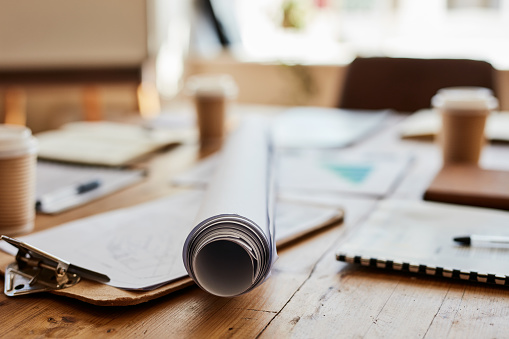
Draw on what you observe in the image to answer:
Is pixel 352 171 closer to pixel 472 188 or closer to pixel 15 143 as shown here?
pixel 472 188

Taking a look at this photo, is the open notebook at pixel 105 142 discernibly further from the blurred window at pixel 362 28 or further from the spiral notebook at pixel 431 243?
the blurred window at pixel 362 28

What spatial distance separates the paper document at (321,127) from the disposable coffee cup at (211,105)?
13 centimetres

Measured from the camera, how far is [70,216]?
0.80 meters

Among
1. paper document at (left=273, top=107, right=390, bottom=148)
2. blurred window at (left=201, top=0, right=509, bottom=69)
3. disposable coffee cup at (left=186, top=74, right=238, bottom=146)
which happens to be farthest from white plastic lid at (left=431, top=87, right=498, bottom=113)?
blurred window at (left=201, top=0, right=509, bottom=69)

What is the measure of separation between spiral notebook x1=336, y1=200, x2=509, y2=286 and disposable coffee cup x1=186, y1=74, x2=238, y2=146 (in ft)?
1.87

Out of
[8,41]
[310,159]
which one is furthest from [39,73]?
[310,159]

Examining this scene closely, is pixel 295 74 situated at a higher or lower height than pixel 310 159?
lower

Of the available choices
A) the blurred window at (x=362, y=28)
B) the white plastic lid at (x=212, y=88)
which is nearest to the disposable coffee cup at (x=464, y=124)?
the white plastic lid at (x=212, y=88)

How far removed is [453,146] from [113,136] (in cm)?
70

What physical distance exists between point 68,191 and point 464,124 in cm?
67

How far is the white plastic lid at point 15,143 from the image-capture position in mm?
695

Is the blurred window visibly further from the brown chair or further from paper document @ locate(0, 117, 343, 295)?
paper document @ locate(0, 117, 343, 295)

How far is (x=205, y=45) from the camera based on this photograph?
149 inches

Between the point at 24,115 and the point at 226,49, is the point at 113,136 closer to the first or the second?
the point at 24,115
